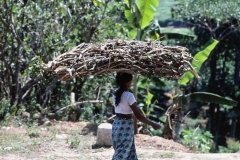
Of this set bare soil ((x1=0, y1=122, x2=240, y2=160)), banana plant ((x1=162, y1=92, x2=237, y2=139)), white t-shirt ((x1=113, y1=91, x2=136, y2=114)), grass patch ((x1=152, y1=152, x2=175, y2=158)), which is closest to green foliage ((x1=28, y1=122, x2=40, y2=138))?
bare soil ((x1=0, y1=122, x2=240, y2=160))

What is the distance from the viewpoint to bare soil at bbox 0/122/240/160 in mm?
7324

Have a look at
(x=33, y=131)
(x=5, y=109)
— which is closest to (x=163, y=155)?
(x=33, y=131)

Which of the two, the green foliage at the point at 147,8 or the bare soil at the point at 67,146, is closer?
the bare soil at the point at 67,146

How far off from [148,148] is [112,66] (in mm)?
3824

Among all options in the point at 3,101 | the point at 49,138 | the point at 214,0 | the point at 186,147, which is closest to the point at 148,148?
the point at 186,147

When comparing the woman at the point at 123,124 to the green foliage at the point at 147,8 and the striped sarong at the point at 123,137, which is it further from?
the green foliage at the point at 147,8

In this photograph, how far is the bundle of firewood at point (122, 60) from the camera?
493 cm

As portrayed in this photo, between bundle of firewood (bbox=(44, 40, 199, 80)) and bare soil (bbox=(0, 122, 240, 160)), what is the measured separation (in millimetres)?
2587

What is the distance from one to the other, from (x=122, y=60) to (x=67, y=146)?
12.2ft

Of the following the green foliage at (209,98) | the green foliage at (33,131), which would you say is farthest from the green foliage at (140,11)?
the green foliage at (33,131)

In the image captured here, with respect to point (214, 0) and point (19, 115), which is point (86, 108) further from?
point (214, 0)

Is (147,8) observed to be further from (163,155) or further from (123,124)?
(123,124)

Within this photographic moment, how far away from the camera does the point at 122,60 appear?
4.95 metres

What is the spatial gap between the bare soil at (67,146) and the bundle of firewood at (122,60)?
102 inches
